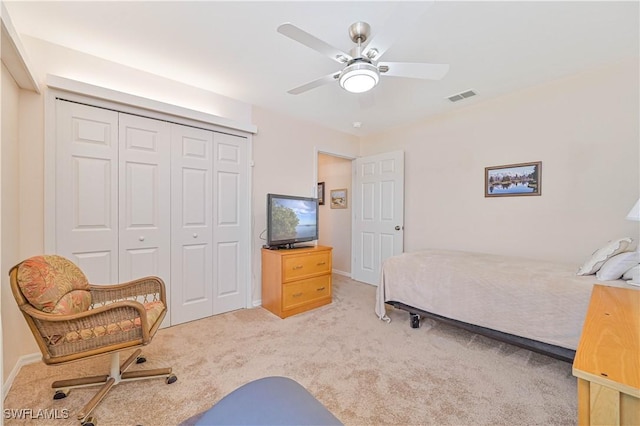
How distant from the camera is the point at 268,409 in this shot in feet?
3.11

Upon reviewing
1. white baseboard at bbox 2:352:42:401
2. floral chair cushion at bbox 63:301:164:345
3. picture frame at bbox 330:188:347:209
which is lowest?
white baseboard at bbox 2:352:42:401

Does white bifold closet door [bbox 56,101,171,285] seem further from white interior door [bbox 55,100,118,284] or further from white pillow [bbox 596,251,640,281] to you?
white pillow [bbox 596,251,640,281]

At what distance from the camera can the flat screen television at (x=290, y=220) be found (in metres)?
3.14

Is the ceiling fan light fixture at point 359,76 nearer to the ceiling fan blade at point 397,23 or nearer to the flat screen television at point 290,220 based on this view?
the ceiling fan blade at point 397,23

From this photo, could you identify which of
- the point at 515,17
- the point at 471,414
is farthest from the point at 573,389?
the point at 515,17

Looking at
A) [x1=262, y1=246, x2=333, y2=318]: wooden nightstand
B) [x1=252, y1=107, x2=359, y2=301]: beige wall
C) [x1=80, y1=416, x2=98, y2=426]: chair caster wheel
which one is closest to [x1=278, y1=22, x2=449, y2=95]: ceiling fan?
[x1=252, y1=107, x2=359, y2=301]: beige wall

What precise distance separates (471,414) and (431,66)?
7.03 feet

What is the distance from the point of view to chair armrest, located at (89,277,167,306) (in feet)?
6.38

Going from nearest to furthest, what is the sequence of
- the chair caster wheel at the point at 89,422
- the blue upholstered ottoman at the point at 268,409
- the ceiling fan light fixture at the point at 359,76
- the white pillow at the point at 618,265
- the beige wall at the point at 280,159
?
the blue upholstered ottoman at the point at 268,409 → the chair caster wheel at the point at 89,422 → the ceiling fan light fixture at the point at 359,76 → the white pillow at the point at 618,265 → the beige wall at the point at 280,159

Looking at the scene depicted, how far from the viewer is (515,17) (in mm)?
1861

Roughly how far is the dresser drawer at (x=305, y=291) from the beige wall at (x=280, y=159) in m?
0.54

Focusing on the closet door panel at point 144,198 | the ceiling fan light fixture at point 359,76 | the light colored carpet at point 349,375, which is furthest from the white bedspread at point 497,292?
the closet door panel at point 144,198

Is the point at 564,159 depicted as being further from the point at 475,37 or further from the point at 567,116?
the point at 475,37

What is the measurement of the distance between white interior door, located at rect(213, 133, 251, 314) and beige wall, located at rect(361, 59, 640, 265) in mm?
2402
